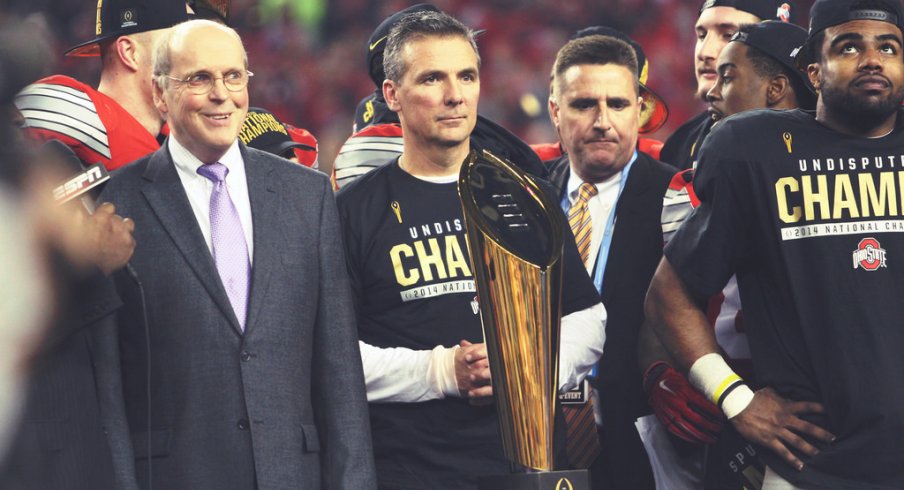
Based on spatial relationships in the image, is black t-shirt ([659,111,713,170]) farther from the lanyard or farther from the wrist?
the wrist

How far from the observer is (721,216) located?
9.66 ft

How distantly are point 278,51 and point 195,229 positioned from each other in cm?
549

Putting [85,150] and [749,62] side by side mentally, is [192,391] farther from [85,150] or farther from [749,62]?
[749,62]

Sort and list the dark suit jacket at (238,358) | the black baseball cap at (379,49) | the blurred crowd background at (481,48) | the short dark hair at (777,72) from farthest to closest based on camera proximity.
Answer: the blurred crowd background at (481,48) → the black baseball cap at (379,49) → the short dark hair at (777,72) → the dark suit jacket at (238,358)

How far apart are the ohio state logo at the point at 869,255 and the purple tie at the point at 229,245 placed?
1226mm

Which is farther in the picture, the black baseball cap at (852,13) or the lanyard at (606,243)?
the lanyard at (606,243)

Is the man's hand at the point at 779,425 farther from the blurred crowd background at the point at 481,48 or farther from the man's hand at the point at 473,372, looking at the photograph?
the blurred crowd background at the point at 481,48

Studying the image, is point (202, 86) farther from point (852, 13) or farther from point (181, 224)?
point (852, 13)

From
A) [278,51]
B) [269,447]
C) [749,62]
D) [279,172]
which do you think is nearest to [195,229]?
[279,172]

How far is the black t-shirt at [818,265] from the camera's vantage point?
108 inches

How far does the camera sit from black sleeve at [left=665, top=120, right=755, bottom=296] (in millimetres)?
2938

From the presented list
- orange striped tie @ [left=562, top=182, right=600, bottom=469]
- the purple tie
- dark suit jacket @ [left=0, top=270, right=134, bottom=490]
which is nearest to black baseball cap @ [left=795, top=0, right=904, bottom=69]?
orange striped tie @ [left=562, top=182, right=600, bottom=469]

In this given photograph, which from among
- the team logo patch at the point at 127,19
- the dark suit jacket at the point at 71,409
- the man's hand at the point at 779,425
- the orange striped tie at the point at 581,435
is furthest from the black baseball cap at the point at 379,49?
the dark suit jacket at the point at 71,409

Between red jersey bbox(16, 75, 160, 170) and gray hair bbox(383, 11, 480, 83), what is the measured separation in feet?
2.01
